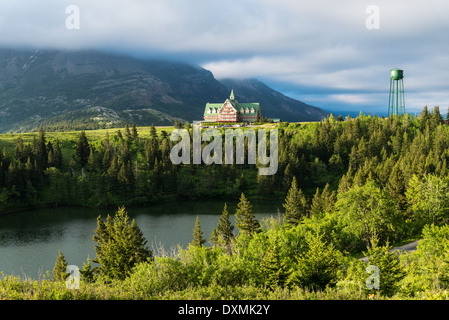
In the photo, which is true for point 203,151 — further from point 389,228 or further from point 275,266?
point 275,266

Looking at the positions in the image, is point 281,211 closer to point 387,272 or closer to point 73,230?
point 73,230

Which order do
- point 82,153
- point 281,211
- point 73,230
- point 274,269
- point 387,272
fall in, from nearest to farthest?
point 387,272 → point 274,269 → point 73,230 → point 281,211 → point 82,153

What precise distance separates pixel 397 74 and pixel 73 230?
156 meters

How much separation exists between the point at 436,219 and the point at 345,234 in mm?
20298

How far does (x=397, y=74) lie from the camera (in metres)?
155

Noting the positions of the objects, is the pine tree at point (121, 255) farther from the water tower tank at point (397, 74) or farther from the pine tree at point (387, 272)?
the water tower tank at point (397, 74)

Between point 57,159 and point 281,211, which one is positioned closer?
point 281,211

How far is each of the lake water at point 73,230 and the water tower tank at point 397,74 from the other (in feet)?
305

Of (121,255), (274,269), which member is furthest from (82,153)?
(274,269)

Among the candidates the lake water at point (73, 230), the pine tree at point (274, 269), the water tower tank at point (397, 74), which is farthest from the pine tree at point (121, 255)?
the water tower tank at point (397, 74)

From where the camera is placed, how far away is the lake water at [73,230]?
63772mm

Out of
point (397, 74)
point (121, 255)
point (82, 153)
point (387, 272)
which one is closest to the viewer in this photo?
point (387, 272)

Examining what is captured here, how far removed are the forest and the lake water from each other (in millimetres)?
5307

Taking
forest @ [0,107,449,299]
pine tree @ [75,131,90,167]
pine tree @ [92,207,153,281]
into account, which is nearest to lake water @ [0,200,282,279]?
pine tree @ [92,207,153,281]
